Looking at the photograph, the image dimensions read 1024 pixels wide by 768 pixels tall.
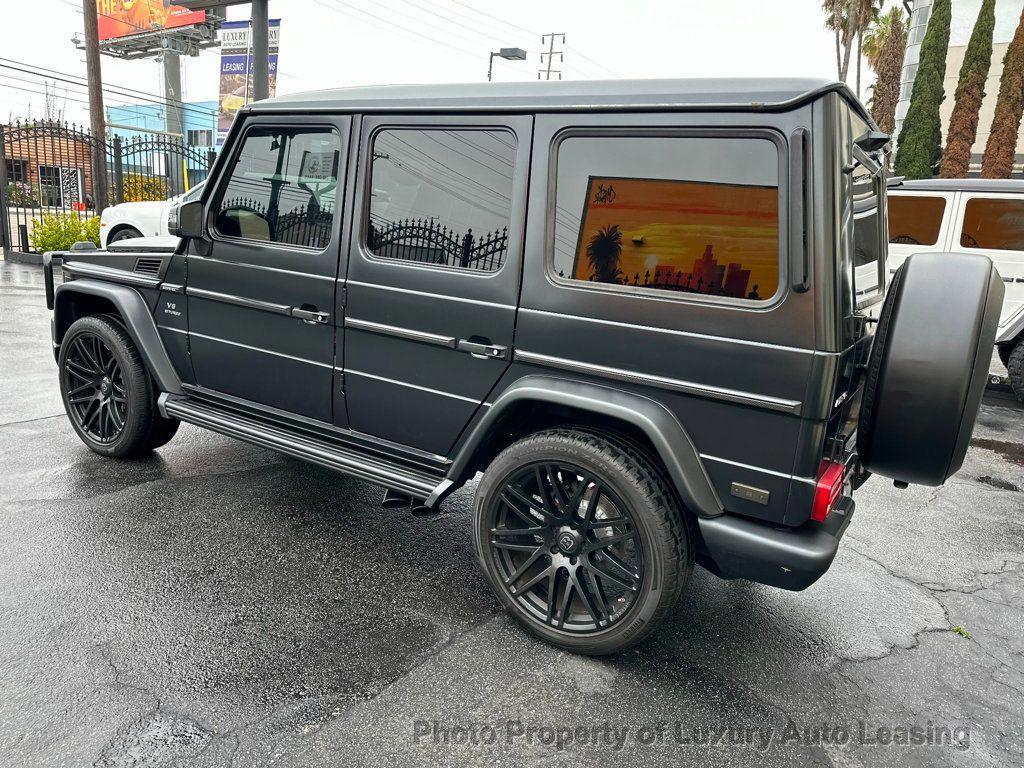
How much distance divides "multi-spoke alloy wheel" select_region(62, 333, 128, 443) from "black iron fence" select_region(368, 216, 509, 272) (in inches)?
79.7

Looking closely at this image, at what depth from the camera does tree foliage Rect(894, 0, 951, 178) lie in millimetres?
20047

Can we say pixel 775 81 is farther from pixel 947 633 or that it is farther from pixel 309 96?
pixel 947 633

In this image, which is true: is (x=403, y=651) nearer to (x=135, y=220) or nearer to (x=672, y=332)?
(x=672, y=332)

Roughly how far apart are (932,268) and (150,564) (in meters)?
3.33

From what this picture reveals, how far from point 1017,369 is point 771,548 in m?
6.55

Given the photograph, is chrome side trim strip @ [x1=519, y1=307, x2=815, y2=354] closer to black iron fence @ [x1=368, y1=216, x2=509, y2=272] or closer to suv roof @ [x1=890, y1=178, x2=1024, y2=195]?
black iron fence @ [x1=368, y1=216, x2=509, y2=272]

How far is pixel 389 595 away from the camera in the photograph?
302cm

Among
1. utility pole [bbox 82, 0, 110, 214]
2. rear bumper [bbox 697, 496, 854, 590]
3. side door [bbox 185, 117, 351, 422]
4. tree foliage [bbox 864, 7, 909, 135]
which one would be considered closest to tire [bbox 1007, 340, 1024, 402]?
rear bumper [bbox 697, 496, 854, 590]

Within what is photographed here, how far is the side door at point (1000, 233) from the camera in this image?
7.09 m

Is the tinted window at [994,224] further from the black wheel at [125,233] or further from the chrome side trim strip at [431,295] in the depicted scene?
the black wheel at [125,233]

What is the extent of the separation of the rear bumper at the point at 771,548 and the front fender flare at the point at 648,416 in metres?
0.08

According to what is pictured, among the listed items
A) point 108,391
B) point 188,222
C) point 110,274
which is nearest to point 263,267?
point 188,222

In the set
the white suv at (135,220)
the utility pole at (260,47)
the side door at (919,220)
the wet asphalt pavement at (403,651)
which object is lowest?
the wet asphalt pavement at (403,651)

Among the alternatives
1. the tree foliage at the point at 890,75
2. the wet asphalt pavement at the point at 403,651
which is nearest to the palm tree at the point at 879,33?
the tree foliage at the point at 890,75
